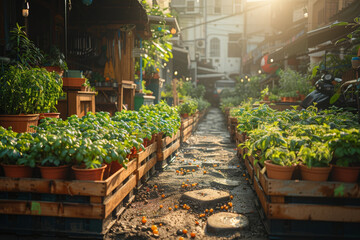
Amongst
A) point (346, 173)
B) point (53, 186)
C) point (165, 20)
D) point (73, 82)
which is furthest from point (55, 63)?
point (165, 20)

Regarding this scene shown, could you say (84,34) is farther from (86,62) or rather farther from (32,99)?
(32,99)

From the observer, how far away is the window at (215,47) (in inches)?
1544

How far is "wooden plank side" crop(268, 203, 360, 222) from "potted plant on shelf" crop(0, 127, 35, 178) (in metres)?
2.45

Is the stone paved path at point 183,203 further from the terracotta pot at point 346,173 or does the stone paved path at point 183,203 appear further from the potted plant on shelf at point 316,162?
the terracotta pot at point 346,173

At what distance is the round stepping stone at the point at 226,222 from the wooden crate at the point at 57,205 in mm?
1152

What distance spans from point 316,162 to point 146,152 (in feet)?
8.38

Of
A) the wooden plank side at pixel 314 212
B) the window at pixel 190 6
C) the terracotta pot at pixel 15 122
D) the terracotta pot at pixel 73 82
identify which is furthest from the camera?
the window at pixel 190 6

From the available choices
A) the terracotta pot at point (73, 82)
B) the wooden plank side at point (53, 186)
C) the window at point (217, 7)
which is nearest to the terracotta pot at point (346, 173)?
the wooden plank side at point (53, 186)

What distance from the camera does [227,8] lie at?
129 feet

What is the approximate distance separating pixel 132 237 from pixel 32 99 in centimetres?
267

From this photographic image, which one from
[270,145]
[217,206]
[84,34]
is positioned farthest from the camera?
[84,34]

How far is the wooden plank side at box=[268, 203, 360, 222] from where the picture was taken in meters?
2.83

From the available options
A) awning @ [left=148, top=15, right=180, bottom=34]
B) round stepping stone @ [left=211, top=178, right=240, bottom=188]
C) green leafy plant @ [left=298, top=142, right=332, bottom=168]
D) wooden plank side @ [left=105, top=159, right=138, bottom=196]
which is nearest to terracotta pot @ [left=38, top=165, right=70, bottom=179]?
wooden plank side @ [left=105, top=159, right=138, bottom=196]

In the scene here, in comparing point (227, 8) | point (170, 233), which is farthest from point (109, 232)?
point (227, 8)
